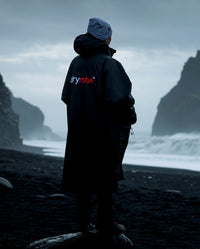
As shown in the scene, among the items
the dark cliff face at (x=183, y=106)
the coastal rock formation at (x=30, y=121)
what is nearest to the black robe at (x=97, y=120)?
the dark cliff face at (x=183, y=106)

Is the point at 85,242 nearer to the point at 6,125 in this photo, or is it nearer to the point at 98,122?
the point at 98,122

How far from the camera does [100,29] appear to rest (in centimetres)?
386

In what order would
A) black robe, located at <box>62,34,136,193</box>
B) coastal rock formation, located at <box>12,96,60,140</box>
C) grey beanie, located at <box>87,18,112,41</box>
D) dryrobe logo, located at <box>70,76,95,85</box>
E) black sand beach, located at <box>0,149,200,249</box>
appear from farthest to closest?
coastal rock formation, located at <box>12,96,60,140</box> < black sand beach, located at <box>0,149,200,249</box> < grey beanie, located at <box>87,18,112,41</box> < dryrobe logo, located at <box>70,76,95,85</box> < black robe, located at <box>62,34,136,193</box>

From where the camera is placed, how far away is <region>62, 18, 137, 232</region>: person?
3.62 m

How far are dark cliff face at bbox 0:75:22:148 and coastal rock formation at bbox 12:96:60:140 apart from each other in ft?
179

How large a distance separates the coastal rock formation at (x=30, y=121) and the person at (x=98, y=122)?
106m

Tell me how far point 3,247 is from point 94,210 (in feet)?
9.09

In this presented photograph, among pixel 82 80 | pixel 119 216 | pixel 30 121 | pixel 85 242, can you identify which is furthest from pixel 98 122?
pixel 30 121

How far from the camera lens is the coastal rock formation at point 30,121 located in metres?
112

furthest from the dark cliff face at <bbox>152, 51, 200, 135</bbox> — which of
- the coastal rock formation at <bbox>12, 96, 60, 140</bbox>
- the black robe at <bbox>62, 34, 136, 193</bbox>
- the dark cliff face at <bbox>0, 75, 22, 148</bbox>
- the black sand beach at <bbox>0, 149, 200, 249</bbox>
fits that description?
the black robe at <bbox>62, 34, 136, 193</bbox>

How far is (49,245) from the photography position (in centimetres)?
364

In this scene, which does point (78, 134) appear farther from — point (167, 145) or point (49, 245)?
point (167, 145)

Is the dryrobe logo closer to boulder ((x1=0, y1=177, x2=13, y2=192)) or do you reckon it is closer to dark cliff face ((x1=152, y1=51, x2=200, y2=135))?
boulder ((x1=0, y1=177, x2=13, y2=192))

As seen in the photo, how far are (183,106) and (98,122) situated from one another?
278 ft
